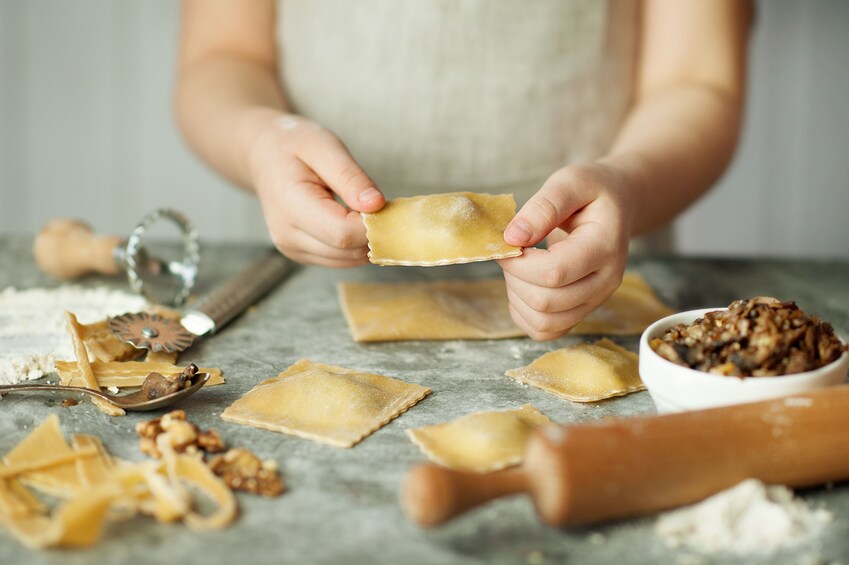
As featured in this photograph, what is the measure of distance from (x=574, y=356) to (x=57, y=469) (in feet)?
2.35

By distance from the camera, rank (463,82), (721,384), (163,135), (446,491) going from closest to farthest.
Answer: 1. (446,491)
2. (721,384)
3. (463,82)
4. (163,135)

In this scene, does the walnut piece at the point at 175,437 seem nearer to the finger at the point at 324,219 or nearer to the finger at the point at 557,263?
the finger at the point at 324,219

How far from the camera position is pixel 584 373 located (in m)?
1.23

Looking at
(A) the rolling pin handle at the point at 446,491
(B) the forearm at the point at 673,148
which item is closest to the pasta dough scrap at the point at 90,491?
(A) the rolling pin handle at the point at 446,491

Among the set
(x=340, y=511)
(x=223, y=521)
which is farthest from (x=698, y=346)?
(x=223, y=521)

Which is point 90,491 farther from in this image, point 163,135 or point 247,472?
point 163,135

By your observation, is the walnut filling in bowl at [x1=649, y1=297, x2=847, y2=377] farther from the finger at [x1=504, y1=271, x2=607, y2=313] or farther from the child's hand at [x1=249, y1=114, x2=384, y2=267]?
the child's hand at [x1=249, y1=114, x2=384, y2=267]

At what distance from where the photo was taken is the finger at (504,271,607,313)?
1237mm

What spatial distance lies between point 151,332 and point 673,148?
99cm

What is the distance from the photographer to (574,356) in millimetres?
1284

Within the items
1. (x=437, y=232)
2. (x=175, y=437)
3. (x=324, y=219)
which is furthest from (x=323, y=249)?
(x=175, y=437)

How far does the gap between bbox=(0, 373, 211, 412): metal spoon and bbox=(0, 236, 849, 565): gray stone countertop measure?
2cm

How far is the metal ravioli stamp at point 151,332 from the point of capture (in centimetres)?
133

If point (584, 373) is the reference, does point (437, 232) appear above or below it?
above
